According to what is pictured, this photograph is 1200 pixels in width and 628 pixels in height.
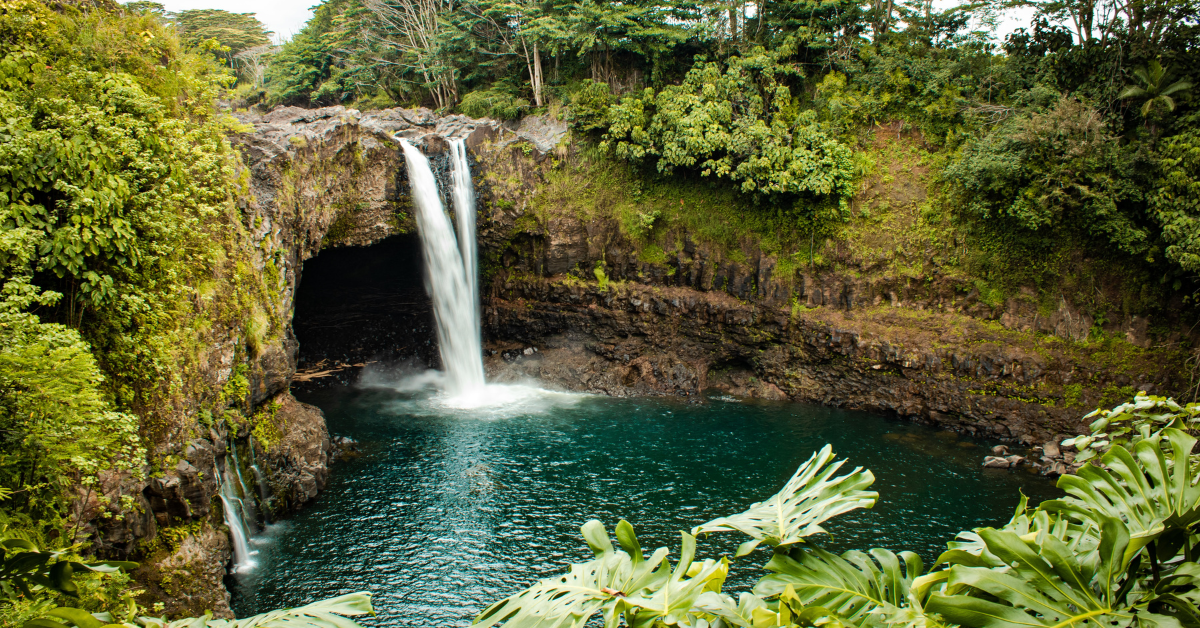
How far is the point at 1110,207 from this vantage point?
16.9m

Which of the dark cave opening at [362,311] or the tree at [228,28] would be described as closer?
the dark cave opening at [362,311]

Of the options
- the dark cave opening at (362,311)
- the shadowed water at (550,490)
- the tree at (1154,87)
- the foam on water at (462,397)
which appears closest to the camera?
the shadowed water at (550,490)

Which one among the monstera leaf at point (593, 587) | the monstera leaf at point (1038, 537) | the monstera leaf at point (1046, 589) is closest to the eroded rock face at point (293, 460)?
the monstera leaf at point (593, 587)

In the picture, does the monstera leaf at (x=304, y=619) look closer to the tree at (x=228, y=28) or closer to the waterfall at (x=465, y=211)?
the waterfall at (x=465, y=211)

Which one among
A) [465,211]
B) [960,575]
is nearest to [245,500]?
[465,211]

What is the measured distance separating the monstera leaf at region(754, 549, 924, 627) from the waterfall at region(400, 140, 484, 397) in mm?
20824

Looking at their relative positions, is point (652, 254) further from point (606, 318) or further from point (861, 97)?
point (861, 97)

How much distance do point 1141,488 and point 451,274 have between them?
22.1 metres

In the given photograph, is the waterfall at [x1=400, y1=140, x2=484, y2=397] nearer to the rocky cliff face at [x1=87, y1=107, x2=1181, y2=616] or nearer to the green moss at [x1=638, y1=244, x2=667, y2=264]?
the rocky cliff face at [x1=87, y1=107, x2=1181, y2=616]

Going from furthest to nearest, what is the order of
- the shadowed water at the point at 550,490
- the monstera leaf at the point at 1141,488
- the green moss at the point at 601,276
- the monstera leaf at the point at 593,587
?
the green moss at the point at 601,276, the shadowed water at the point at 550,490, the monstera leaf at the point at 593,587, the monstera leaf at the point at 1141,488

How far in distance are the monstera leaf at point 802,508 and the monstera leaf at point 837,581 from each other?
12cm

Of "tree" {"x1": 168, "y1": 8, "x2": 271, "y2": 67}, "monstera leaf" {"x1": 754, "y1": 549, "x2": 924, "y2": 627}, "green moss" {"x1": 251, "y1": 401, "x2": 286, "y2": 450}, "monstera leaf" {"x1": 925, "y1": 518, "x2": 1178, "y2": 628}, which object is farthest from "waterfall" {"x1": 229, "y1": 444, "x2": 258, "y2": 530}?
"tree" {"x1": 168, "y1": 8, "x2": 271, "y2": 67}

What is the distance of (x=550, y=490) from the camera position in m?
14.8

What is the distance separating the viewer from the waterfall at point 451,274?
22141 mm
